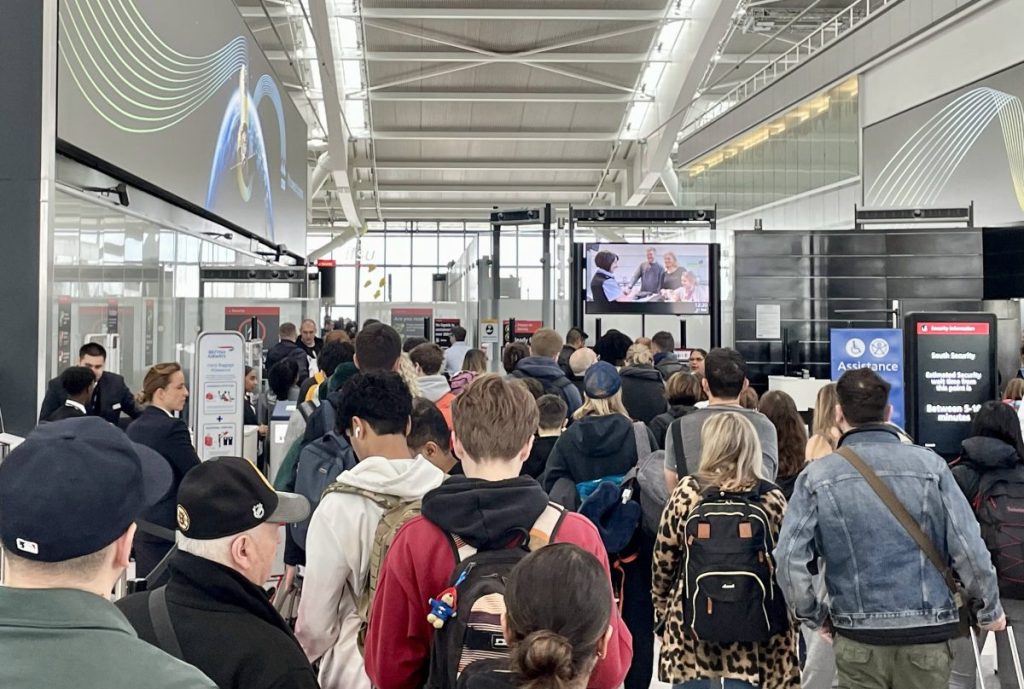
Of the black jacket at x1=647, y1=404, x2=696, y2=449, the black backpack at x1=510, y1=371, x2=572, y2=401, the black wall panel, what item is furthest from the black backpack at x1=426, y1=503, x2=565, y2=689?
the black wall panel

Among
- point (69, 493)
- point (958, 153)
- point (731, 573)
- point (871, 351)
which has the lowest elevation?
point (731, 573)

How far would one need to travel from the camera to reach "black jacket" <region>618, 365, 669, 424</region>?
6.50 m

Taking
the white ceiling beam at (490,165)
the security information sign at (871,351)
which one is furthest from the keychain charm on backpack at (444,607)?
the white ceiling beam at (490,165)

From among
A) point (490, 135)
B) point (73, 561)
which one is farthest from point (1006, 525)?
point (490, 135)

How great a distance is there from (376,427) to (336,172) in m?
22.1

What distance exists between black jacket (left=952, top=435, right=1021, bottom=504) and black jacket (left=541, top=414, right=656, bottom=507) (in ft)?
4.68

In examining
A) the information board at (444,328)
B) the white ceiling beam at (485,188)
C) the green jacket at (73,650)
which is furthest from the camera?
the white ceiling beam at (485,188)

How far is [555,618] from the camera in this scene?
168cm

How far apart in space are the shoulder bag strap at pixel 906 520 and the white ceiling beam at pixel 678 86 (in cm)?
1405

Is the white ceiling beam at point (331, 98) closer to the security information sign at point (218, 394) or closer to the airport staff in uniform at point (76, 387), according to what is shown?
the security information sign at point (218, 394)

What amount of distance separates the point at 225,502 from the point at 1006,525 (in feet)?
11.3

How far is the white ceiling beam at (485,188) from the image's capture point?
3206cm

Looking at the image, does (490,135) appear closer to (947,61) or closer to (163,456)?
(947,61)

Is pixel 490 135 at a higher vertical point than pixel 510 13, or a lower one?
lower
